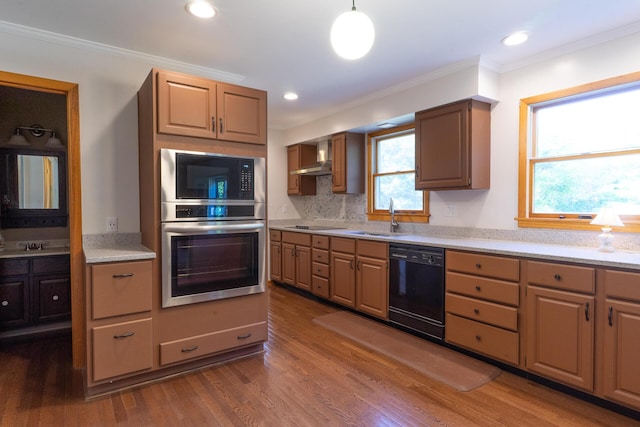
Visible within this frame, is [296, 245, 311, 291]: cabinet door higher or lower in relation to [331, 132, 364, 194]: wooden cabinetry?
lower

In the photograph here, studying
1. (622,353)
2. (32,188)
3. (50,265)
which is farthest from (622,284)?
(32,188)

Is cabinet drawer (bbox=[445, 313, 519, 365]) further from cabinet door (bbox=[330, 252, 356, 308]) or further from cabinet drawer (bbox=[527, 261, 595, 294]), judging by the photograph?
cabinet door (bbox=[330, 252, 356, 308])

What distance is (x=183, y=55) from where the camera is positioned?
9.66 ft

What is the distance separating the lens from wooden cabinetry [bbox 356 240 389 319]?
348 centimetres

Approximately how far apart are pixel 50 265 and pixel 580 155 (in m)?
4.74

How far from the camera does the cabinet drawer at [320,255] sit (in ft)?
13.8

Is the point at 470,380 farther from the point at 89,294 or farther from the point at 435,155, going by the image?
the point at 89,294

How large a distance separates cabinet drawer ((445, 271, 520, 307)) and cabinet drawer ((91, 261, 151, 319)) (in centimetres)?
232

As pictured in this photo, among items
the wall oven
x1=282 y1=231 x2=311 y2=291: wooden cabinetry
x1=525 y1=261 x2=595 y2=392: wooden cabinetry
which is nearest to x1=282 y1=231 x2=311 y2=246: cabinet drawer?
x1=282 y1=231 x2=311 y2=291: wooden cabinetry

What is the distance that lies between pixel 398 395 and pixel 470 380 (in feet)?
1.85

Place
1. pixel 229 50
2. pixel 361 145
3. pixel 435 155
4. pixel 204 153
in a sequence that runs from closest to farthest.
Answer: pixel 204 153, pixel 229 50, pixel 435 155, pixel 361 145

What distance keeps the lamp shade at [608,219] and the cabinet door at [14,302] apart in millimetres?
4751

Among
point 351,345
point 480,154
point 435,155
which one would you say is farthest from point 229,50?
point 351,345

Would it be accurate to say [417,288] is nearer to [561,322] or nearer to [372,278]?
[372,278]
